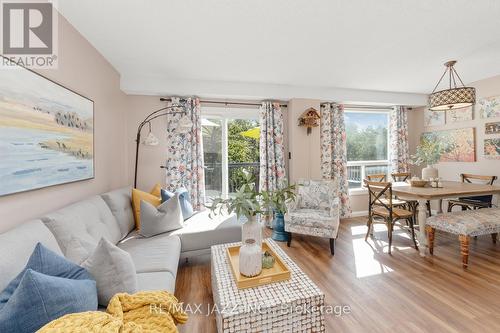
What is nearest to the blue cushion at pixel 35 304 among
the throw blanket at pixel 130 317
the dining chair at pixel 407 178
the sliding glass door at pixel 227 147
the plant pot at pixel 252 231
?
the throw blanket at pixel 130 317

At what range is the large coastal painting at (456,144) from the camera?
12.2 feet

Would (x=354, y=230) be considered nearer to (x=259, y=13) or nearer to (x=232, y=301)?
(x=232, y=301)

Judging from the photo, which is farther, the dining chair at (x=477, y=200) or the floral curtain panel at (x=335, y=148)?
the floral curtain panel at (x=335, y=148)

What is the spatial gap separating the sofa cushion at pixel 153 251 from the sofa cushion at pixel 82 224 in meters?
0.17

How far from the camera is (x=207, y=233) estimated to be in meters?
2.41

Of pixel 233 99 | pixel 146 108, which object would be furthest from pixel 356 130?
pixel 146 108

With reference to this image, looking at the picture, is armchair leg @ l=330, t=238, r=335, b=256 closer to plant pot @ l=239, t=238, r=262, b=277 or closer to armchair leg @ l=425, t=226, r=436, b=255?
armchair leg @ l=425, t=226, r=436, b=255

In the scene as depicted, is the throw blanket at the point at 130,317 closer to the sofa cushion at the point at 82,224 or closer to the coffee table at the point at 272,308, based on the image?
the coffee table at the point at 272,308

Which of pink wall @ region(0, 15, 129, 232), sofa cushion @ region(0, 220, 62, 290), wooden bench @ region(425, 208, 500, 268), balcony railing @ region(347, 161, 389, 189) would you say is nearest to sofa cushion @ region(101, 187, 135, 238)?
pink wall @ region(0, 15, 129, 232)

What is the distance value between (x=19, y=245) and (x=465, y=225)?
147 inches

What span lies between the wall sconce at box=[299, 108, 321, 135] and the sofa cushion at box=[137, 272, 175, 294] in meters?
3.07

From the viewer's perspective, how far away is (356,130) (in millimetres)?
4543

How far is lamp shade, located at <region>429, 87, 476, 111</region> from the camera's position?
2.44 meters

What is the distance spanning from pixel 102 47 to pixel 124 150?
147 centimetres
